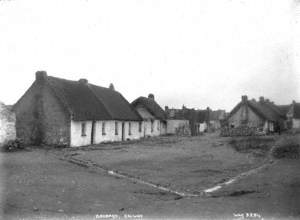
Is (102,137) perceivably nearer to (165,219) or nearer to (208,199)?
(208,199)

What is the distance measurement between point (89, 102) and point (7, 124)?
9.11 m

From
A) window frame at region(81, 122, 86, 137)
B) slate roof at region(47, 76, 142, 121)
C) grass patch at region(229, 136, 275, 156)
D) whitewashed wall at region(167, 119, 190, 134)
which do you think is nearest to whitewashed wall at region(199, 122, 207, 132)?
whitewashed wall at region(167, 119, 190, 134)

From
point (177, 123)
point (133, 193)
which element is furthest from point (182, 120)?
point (133, 193)

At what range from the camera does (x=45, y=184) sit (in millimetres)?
16047

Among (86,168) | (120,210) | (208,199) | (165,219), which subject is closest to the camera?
(165,219)

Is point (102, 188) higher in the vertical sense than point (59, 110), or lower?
lower

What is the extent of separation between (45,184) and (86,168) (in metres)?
5.65

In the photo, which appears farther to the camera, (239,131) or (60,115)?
(239,131)

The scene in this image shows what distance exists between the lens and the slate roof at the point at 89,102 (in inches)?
1459

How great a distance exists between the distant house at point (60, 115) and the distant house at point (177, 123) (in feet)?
89.6

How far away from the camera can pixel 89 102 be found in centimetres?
4175

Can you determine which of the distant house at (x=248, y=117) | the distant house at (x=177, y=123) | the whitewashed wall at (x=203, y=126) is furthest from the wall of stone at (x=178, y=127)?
the whitewashed wall at (x=203, y=126)

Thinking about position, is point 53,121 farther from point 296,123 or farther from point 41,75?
point 296,123

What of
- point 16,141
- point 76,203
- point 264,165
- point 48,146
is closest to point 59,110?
point 48,146
